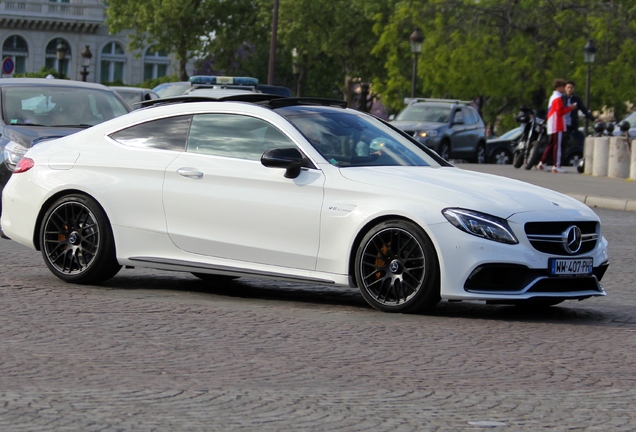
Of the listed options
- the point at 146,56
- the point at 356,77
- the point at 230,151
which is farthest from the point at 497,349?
Answer: the point at 146,56

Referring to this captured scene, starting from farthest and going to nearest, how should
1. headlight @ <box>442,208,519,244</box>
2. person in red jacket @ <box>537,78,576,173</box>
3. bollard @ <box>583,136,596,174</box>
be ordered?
bollard @ <box>583,136,596,174</box> < person in red jacket @ <box>537,78,576,173</box> < headlight @ <box>442,208,519,244</box>

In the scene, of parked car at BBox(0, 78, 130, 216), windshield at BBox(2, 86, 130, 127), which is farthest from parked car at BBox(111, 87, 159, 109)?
windshield at BBox(2, 86, 130, 127)

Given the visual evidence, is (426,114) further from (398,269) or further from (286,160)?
(398,269)

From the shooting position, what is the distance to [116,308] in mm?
8695

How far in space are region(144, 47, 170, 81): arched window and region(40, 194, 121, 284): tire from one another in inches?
3639

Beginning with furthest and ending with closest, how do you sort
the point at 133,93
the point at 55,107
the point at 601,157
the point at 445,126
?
the point at 445,126
the point at 601,157
the point at 133,93
the point at 55,107

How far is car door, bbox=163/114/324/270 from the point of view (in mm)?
9008

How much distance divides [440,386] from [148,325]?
7.46 feet

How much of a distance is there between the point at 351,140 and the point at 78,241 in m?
2.12

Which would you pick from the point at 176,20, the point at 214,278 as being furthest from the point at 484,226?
the point at 176,20

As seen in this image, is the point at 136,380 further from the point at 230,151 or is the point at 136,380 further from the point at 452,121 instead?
the point at 452,121

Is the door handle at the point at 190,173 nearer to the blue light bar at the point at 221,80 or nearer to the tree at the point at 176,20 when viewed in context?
the blue light bar at the point at 221,80

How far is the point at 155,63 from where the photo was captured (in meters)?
102

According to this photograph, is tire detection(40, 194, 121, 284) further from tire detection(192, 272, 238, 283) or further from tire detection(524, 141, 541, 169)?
tire detection(524, 141, 541, 169)
